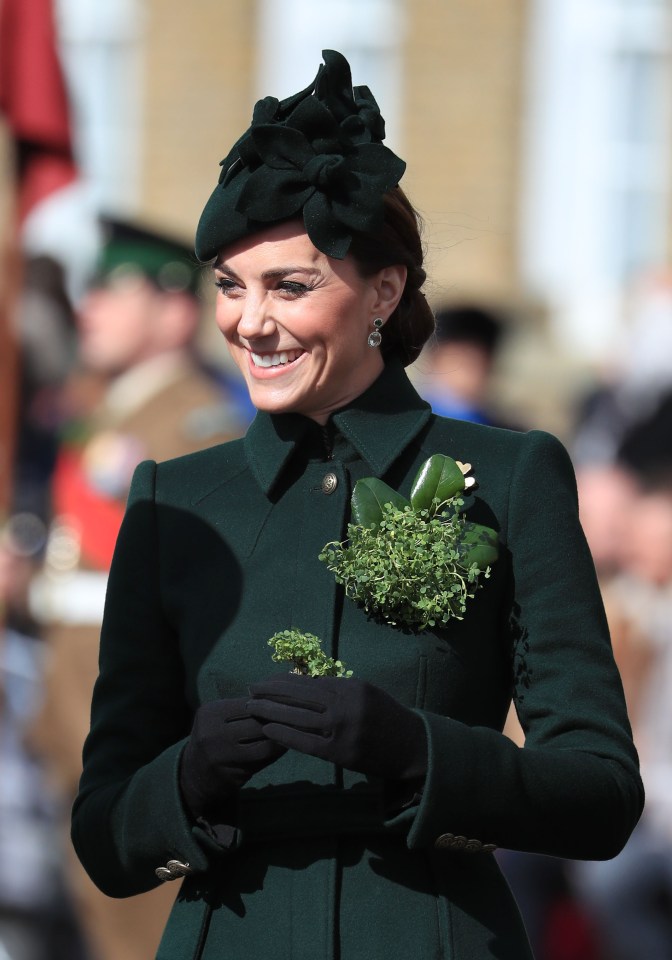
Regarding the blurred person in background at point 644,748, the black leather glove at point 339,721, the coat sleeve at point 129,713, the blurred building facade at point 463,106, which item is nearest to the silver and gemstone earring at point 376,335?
the coat sleeve at point 129,713

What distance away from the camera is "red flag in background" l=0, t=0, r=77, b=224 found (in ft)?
25.0

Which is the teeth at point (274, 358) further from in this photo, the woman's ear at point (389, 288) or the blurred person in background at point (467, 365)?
the blurred person in background at point (467, 365)

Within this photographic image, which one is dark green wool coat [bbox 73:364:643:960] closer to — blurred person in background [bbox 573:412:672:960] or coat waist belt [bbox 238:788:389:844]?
coat waist belt [bbox 238:788:389:844]

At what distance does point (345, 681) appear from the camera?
7.83 feet

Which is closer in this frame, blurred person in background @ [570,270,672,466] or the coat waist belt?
the coat waist belt

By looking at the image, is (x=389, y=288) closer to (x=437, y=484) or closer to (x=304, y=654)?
(x=437, y=484)

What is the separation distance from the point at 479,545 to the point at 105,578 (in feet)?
15.6

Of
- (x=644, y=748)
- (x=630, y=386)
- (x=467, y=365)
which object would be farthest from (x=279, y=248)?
(x=630, y=386)

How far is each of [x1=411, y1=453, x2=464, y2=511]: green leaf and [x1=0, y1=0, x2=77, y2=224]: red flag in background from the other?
5252mm

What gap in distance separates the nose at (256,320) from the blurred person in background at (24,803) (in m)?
4.87

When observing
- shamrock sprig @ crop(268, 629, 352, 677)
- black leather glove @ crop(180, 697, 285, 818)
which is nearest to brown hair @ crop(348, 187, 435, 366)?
shamrock sprig @ crop(268, 629, 352, 677)

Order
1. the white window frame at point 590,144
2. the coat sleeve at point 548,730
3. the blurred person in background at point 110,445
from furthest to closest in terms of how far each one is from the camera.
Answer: the white window frame at point 590,144 < the blurred person in background at point 110,445 < the coat sleeve at point 548,730

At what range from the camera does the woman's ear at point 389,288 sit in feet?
9.02

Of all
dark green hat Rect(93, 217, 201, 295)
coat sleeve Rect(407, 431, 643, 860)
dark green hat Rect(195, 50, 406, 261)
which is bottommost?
dark green hat Rect(93, 217, 201, 295)
